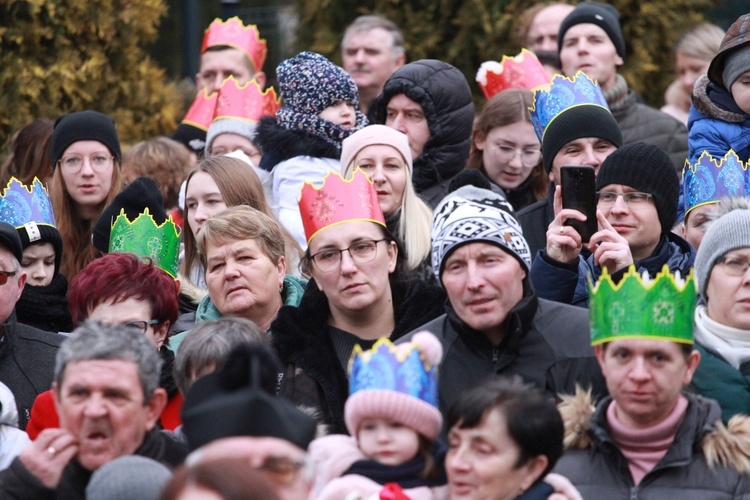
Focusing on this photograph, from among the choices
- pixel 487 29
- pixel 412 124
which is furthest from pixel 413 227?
pixel 487 29

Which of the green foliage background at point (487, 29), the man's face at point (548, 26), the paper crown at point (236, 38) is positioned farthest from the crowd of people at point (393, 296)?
the green foliage background at point (487, 29)

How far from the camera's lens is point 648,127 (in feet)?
30.6

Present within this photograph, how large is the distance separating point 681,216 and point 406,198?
1.62 m

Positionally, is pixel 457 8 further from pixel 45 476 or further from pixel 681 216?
pixel 45 476

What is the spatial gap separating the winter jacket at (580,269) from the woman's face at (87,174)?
10.4ft

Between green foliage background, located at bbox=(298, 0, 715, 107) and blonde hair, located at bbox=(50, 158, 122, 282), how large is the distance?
3.83 metres

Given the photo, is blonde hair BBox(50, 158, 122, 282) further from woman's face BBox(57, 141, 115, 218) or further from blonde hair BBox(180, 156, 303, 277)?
blonde hair BBox(180, 156, 303, 277)

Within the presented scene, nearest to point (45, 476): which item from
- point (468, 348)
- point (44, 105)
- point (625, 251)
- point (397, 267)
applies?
point (468, 348)

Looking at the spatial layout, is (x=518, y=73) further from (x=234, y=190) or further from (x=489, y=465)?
(x=489, y=465)

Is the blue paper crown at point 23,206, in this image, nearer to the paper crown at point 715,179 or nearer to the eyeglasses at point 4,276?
the eyeglasses at point 4,276

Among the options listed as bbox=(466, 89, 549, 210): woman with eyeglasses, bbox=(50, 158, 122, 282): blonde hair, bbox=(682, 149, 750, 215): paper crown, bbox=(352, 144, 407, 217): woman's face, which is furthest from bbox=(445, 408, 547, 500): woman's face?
bbox=(50, 158, 122, 282): blonde hair

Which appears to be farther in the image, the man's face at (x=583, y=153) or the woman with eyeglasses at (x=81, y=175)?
the woman with eyeglasses at (x=81, y=175)

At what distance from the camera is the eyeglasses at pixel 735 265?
6.14m

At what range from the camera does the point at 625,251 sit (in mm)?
6695
